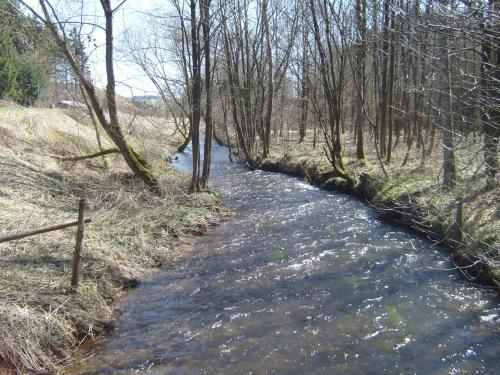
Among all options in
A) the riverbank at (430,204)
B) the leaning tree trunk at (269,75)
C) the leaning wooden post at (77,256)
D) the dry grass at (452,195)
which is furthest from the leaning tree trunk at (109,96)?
the leaning tree trunk at (269,75)

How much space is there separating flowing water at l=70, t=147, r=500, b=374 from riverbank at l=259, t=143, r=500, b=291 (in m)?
0.38

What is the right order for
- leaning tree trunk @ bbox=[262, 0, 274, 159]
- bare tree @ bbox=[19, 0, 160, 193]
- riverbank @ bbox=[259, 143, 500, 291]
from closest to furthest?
riverbank @ bbox=[259, 143, 500, 291], bare tree @ bbox=[19, 0, 160, 193], leaning tree trunk @ bbox=[262, 0, 274, 159]

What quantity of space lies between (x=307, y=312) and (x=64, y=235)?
486 centimetres

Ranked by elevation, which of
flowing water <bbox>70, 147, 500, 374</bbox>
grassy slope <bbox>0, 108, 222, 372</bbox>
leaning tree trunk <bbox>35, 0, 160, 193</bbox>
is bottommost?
flowing water <bbox>70, 147, 500, 374</bbox>

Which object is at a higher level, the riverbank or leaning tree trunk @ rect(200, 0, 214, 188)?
leaning tree trunk @ rect(200, 0, 214, 188)

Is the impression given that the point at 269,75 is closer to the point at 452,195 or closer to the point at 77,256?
the point at 452,195

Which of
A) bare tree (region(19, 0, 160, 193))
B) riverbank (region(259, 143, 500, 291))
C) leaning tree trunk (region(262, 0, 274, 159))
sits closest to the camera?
riverbank (region(259, 143, 500, 291))

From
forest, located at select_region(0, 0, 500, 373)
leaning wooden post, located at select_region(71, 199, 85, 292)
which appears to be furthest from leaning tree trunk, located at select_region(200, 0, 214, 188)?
leaning wooden post, located at select_region(71, 199, 85, 292)

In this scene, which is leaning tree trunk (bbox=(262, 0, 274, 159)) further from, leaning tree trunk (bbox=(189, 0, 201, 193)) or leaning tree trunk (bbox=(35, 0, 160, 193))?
leaning tree trunk (bbox=(35, 0, 160, 193))

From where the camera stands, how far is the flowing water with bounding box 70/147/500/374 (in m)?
5.35

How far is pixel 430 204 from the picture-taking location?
10.4 m

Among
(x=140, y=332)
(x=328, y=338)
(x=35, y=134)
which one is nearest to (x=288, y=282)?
(x=328, y=338)

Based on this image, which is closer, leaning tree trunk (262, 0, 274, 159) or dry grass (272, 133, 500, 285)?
dry grass (272, 133, 500, 285)

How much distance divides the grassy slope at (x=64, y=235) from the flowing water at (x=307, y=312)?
1.50 feet
